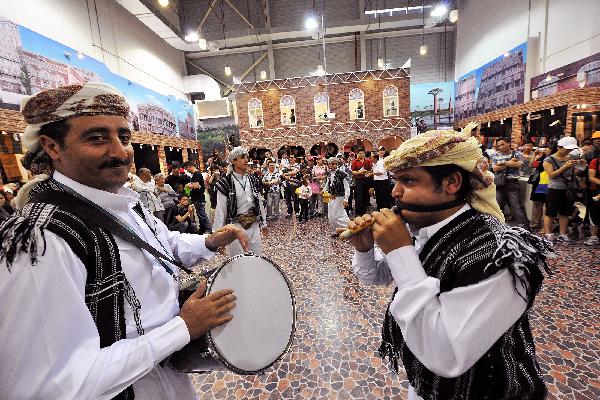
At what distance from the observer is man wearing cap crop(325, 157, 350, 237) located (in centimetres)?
670

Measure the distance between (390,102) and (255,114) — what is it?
29.7ft

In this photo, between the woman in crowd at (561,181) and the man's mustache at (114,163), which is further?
the woman in crowd at (561,181)

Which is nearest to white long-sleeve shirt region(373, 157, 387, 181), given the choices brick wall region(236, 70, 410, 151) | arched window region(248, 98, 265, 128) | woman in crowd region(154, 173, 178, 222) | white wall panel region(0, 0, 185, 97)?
woman in crowd region(154, 173, 178, 222)

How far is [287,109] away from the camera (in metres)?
20.0

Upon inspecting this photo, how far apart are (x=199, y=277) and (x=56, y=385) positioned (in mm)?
635

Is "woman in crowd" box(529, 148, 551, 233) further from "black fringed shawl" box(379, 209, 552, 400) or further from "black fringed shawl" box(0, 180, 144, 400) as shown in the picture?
"black fringed shawl" box(0, 180, 144, 400)

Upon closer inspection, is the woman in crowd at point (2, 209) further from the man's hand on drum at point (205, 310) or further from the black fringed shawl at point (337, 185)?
the black fringed shawl at point (337, 185)

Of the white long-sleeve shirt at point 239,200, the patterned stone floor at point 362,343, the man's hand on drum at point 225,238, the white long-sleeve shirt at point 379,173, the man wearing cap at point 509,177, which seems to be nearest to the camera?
the man's hand on drum at point 225,238

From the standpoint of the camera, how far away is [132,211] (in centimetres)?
143

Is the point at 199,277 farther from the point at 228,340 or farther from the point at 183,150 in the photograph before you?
the point at 183,150

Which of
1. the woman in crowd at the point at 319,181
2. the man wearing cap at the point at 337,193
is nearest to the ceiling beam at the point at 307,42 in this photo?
the woman in crowd at the point at 319,181

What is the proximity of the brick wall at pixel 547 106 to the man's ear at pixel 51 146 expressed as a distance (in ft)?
43.1

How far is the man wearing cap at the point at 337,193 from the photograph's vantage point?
22.0 feet

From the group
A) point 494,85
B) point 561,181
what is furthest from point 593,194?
point 494,85
